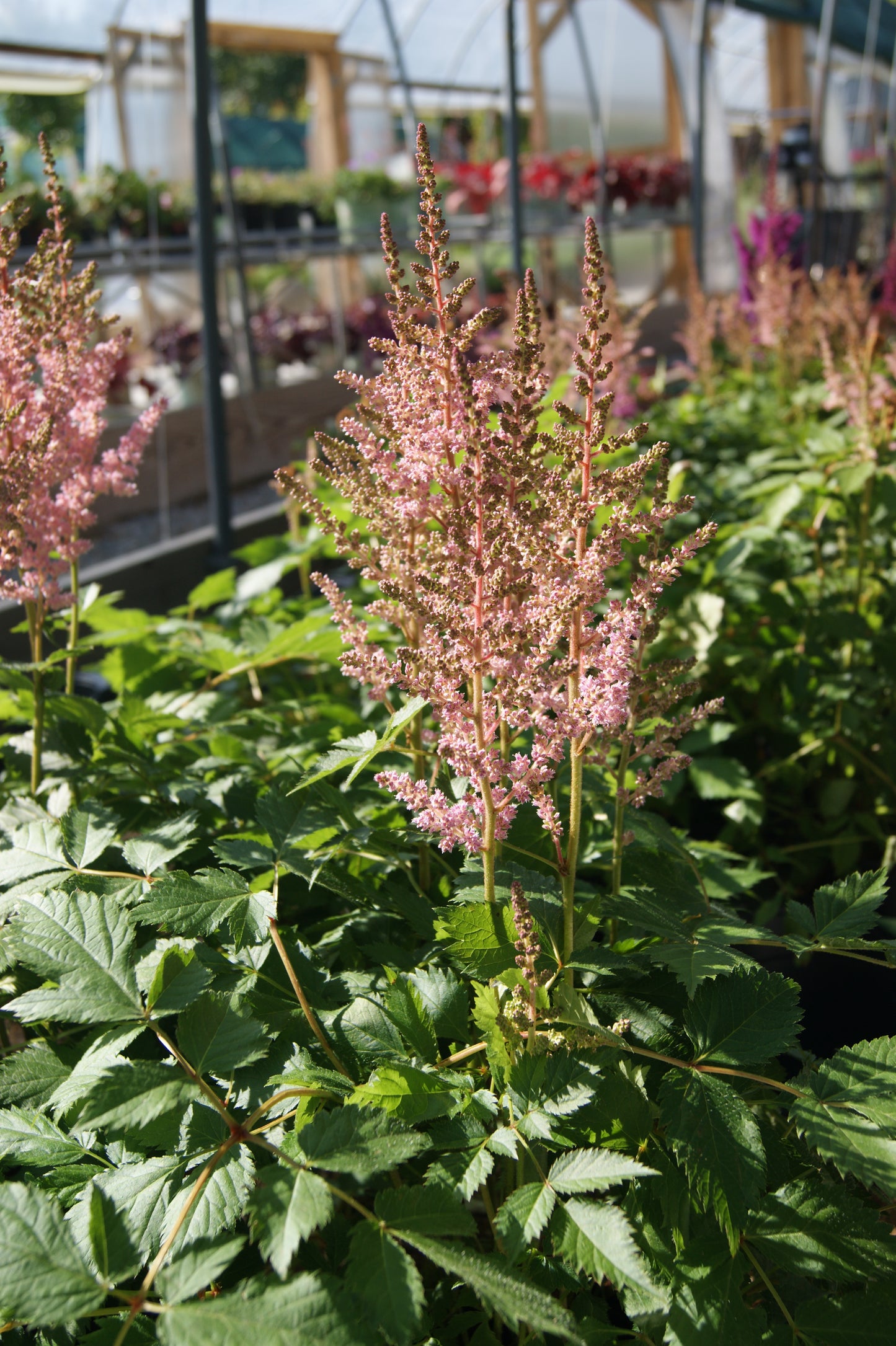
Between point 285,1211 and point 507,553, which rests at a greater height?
point 507,553

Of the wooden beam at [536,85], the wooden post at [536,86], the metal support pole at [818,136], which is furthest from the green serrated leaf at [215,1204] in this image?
the wooden beam at [536,85]

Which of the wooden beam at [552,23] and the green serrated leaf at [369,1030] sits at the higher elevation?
the wooden beam at [552,23]

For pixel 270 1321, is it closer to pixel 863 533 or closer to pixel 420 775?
pixel 420 775

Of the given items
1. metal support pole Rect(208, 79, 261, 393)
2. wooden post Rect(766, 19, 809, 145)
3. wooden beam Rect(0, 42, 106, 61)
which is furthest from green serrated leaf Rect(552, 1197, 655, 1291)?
wooden post Rect(766, 19, 809, 145)

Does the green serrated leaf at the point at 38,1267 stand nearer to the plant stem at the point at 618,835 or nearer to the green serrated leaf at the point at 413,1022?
the green serrated leaf at the point at 413,1022

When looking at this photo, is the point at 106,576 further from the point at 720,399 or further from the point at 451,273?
the point at 720,399

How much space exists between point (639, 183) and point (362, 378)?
8396 millimetres

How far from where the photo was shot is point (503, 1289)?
2.23 feet

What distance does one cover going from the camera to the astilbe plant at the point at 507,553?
817 mm

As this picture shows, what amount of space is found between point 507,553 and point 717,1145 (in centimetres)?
45

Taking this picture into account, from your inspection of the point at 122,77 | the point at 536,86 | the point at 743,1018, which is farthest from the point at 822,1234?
the point at 536,86

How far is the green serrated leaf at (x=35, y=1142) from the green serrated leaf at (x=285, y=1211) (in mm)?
236

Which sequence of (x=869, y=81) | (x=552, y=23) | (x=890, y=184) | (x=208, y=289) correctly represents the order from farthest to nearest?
(x=552, y=23)
(x=869, y=81)
(x=890, y=184)
(x=208, y=289)

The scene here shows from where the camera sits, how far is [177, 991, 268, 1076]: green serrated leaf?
81 centimetres
